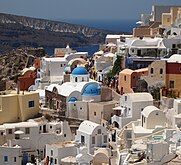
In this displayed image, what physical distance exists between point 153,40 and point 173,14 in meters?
9.47

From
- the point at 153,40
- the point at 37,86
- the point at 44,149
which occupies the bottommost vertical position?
the point at 44,149

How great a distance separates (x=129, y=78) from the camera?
3269 centimetres

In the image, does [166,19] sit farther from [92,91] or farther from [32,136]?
[32,136]

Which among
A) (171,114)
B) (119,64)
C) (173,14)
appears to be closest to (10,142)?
(171,114)

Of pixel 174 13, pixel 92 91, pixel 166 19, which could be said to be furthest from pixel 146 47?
pixel 166 19

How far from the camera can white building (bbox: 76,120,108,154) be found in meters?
27.4

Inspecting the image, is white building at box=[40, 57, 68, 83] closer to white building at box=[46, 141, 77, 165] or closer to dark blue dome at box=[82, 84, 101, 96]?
dark blue dome at box=[82, 84, 101, 96]

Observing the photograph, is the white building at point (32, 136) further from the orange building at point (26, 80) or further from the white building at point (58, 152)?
the orange building at point (26, 80)

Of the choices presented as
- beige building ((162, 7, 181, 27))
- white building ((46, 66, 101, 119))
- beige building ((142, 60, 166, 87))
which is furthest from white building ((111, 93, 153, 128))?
beige building ((162, 7, 181, 27))

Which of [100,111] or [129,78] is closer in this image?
[100,111]

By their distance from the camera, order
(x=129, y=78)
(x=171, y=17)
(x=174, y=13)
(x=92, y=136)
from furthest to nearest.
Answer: (x=171, y=17) < (x=174, y=13) < (x=129, y=78) < (x=92, y=136)

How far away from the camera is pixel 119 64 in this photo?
36.1m

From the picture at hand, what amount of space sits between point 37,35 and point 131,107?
4076 inches

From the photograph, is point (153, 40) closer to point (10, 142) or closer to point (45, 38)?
point (10, 142)
